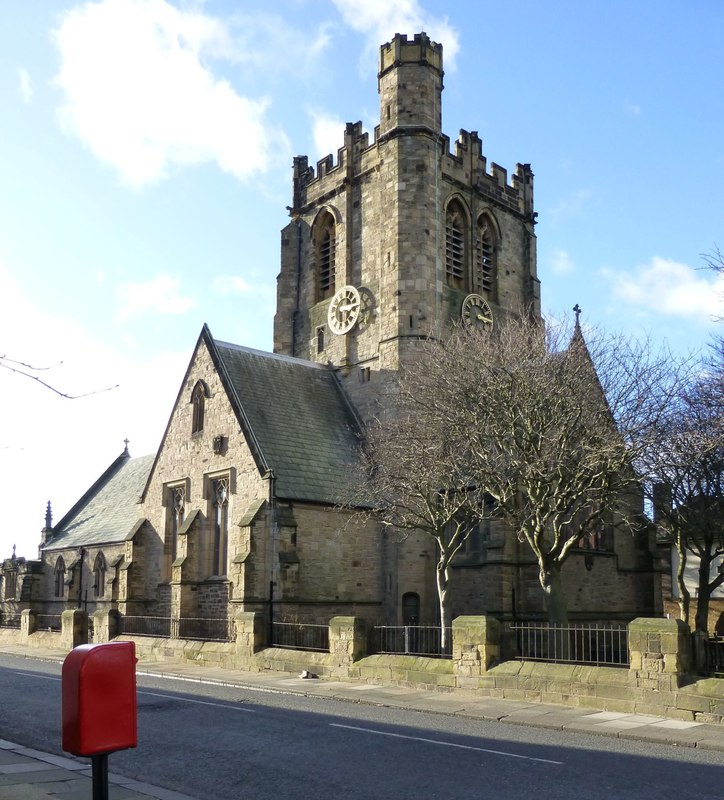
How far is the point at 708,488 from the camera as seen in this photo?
1107 inches

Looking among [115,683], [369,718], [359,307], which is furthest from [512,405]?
[115,683]

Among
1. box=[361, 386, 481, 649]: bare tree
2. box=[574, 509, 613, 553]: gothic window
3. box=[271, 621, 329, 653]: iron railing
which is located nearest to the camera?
box=[361, 386, 481, 649]: bare tree

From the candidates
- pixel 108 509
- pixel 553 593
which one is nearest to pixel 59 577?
pixel 108 509

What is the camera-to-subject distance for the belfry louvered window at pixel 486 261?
3828 centimetres

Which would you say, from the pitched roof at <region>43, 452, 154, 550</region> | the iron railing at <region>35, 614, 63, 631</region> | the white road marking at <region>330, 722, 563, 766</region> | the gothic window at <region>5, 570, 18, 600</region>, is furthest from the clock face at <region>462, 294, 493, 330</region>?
the gothic window at <region>5, 570, 18, 600</region>

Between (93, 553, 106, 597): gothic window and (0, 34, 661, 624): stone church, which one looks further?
(93, 553, 106, 597): gothic window

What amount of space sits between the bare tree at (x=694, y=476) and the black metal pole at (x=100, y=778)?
20522 mm

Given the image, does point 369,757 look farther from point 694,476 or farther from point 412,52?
point 412,52

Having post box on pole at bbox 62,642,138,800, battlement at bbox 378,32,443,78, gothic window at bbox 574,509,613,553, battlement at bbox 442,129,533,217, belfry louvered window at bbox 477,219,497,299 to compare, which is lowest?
post box on pole at bbox 62,642,138,800

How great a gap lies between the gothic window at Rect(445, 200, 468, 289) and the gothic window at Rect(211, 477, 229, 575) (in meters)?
13.3

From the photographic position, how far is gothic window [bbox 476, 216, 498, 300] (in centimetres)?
3825

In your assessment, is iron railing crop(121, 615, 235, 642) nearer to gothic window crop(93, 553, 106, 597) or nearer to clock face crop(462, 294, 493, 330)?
gothic window crop(93, 553, 106, 597)

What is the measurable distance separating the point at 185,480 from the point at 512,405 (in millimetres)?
15729

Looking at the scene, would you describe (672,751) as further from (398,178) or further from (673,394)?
(398,178)
